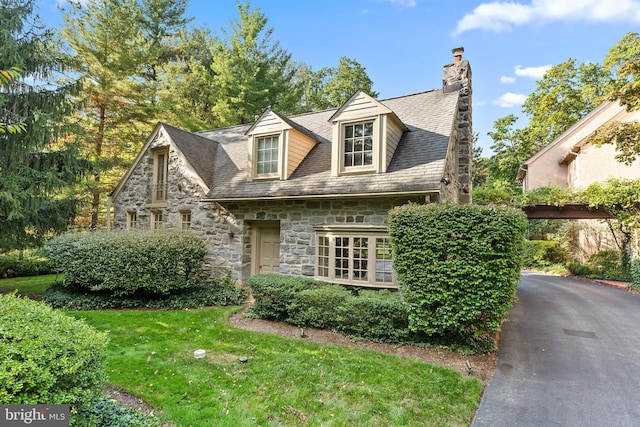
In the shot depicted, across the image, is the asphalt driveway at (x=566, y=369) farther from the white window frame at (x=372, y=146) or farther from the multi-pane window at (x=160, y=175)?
the multi-pane window at (x=160, y=175)

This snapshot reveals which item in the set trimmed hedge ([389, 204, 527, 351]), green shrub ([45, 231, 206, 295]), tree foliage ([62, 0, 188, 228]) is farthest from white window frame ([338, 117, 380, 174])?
tree foliage ([62, 0, 188, 228])

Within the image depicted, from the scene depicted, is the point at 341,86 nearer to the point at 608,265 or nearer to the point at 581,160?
the point at 581,160

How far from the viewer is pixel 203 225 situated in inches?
416

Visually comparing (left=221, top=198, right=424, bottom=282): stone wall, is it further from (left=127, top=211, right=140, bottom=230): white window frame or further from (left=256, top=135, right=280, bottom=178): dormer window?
(left=127, top=211, right=140, bottom=230): white window frame

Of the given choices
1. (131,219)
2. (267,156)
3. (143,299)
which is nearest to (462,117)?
(267,156)

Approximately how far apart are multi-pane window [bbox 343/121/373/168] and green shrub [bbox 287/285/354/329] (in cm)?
360

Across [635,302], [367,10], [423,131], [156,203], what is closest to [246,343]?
[423,131]

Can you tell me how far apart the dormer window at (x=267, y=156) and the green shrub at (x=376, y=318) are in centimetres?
510

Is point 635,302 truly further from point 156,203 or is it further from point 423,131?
point 156,203

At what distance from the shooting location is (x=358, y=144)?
8.52 meters

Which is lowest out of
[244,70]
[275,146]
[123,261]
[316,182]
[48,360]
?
[123,261]

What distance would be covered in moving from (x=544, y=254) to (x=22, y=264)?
95.5ft

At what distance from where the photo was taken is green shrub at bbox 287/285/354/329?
6531 millimetres

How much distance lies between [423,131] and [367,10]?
4554mm
